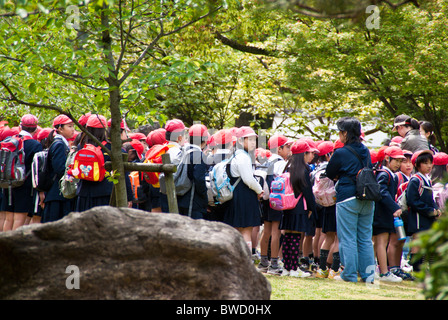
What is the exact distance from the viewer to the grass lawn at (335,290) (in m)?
6.66

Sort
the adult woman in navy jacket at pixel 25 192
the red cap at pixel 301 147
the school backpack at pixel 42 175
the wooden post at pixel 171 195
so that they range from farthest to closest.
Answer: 1. the adult woman in navy jacket at pixel 25 192
2. the red cap at pixel 301 147
3. the school backpack at pixel 42 175
4. the wooden post at pixel 171 195

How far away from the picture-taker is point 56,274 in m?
4.06

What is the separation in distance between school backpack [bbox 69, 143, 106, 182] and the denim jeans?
11.3 feet

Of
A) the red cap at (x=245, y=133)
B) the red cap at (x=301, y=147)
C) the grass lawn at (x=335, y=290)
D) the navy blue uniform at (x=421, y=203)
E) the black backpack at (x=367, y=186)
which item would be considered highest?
the red cap at (x=245, y=133)

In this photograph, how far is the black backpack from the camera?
7.52 m

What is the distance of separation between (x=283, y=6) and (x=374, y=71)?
37.3 ft

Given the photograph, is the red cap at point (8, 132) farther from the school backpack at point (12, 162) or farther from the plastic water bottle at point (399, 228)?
the plastic water bottle at point (399, 228)

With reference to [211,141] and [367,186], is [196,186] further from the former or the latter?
[367,186]

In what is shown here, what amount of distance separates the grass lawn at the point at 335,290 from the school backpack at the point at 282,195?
1095 millimetres

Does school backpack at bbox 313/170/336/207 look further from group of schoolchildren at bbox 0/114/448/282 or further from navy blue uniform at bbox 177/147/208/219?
navy blue uniform at bbox 177/147/208/219

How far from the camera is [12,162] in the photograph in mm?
8969

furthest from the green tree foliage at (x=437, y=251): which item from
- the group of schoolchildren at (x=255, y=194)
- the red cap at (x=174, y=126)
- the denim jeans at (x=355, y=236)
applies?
the red cap at (x=174, y=126)

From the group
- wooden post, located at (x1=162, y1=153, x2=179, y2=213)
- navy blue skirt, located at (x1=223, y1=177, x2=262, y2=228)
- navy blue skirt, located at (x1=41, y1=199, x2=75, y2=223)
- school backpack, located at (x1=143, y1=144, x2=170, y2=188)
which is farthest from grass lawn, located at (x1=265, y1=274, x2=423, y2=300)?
navy blue skirt, located at (x1=41, y1=199, x2=75, y2=223)

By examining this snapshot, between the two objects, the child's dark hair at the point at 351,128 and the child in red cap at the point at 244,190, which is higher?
the child's dark hair at the point at 351,128
